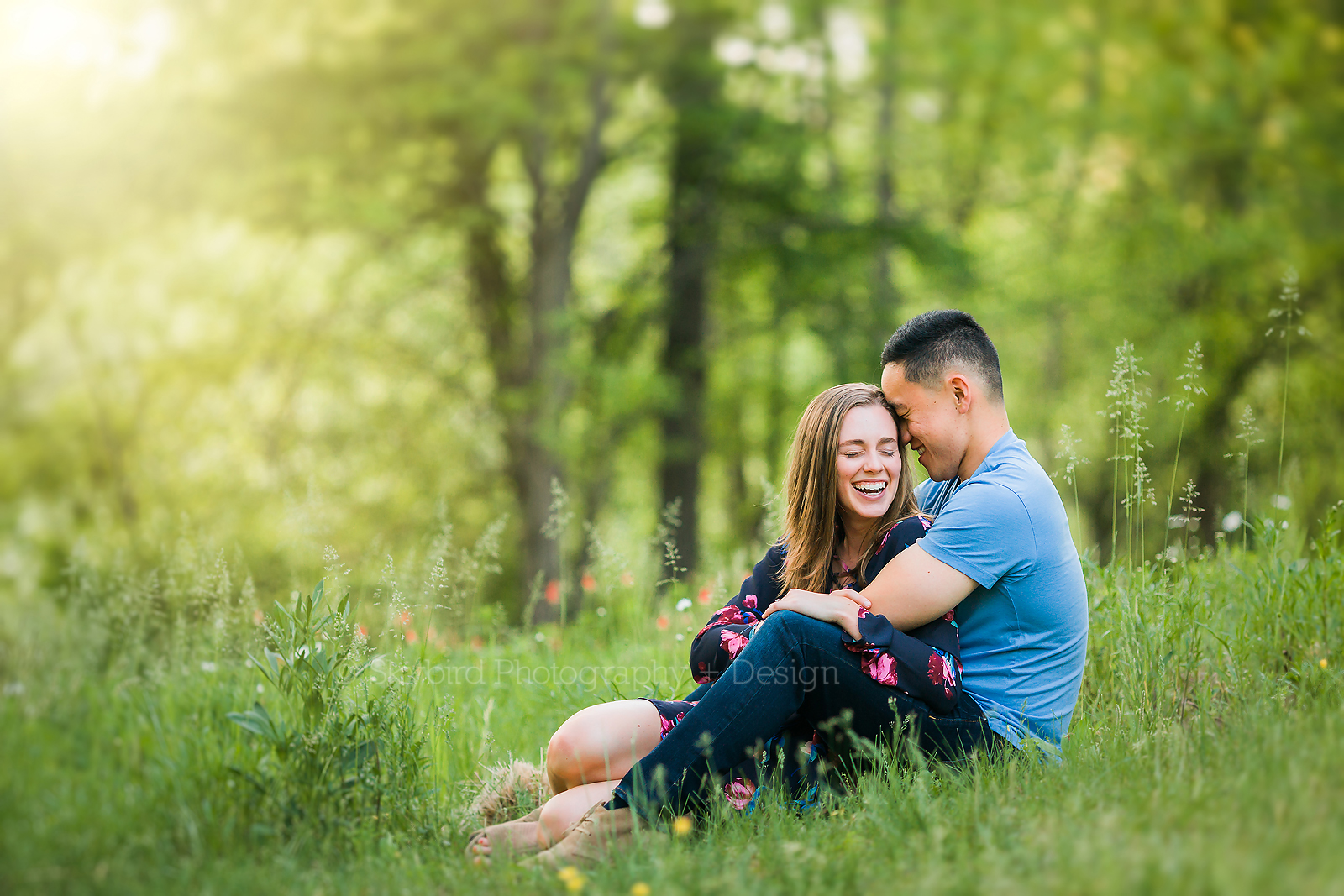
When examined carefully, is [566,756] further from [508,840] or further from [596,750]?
[508,840]

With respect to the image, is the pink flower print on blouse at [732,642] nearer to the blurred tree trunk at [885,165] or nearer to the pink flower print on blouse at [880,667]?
the pink flower print on blouse at [880,667]

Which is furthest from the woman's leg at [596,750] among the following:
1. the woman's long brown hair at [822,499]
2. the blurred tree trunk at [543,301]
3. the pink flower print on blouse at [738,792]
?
the blurred tree trunk at [543,301]

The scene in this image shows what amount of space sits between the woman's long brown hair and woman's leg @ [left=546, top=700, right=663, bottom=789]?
2.29 feet

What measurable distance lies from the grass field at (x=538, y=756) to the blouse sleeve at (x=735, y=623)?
1.71ft

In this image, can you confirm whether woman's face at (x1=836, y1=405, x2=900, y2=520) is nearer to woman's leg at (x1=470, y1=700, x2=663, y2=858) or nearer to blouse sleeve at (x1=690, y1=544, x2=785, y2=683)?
blouse sleeve at (x1=690, y1=544, x2=785, y2=683)

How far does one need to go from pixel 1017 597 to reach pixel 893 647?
46cm

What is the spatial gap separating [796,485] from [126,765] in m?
2.39

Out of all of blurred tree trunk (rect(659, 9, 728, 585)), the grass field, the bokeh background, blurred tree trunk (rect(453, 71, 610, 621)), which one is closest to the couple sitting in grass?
the grass field

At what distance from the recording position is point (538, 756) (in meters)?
3.73

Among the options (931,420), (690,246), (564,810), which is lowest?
(564,810)

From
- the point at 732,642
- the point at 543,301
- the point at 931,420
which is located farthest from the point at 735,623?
the point at 543,301

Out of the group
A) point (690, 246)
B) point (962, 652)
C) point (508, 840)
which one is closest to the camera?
point (508, 840)

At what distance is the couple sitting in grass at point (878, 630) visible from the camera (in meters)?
2.81

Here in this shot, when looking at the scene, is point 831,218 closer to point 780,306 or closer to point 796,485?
point 780,306
